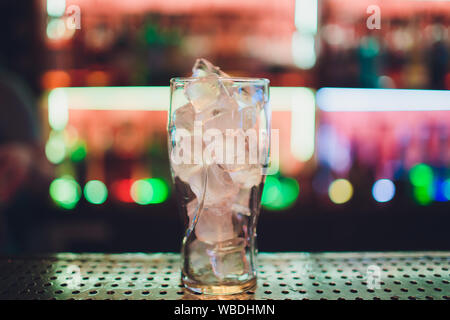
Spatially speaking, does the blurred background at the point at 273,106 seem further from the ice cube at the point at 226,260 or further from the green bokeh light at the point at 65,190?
the ice cube at the point at 226,260

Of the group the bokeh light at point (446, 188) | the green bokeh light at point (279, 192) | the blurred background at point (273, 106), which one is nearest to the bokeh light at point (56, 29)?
the blurred background at point (273, 106)

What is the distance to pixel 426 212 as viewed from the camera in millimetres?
2076

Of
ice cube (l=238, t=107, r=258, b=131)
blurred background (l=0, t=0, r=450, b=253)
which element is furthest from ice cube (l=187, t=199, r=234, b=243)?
blurred background (l=0, t=0, r=450, b=253)

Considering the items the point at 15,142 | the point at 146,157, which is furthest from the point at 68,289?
the point at 146,157

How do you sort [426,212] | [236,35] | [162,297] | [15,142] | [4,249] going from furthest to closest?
[236,35] → [426,212] → [15,142] → [4,249] → [162,297]

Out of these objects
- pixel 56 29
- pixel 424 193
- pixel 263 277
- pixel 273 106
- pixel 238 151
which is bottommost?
pixel 424 193

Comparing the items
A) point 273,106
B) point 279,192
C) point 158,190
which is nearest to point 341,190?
point 279,192

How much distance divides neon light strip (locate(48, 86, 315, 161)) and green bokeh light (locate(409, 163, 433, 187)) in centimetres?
57

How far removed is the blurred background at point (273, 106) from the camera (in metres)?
1.99

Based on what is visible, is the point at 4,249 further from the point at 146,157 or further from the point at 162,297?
the point at 162,297

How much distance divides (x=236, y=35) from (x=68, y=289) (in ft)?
5.90

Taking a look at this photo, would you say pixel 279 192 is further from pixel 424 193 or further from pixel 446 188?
pixel 446 188

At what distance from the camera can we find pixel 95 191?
2131mm

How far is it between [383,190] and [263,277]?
63.4 inches
